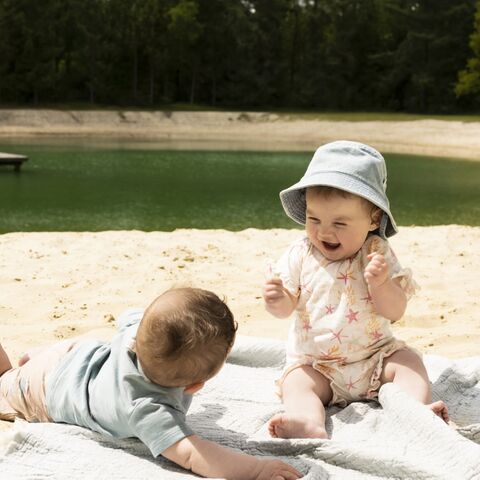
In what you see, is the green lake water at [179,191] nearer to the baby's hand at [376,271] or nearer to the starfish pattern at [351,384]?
the starfish pattern at [351,384]

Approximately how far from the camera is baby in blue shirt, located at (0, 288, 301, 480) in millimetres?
2232

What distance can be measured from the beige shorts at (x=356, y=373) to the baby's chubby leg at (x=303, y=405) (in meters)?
0.03

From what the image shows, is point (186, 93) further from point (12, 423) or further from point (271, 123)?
point (12, 423)

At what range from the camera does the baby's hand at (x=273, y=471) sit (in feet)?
7.41

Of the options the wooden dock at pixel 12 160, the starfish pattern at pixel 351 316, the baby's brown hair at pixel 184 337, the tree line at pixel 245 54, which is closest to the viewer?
the baby's brown hair at pixel 184 337

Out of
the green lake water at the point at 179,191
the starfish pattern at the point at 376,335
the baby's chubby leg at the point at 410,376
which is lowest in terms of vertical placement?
the green lake water at the point at 179,191

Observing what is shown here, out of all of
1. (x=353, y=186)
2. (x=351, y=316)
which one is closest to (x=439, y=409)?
(x=351, y=316)

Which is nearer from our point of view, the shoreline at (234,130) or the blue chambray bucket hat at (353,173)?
the blue chambray bucket hat at (353,173)

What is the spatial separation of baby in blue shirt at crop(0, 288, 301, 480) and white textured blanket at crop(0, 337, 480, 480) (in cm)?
8

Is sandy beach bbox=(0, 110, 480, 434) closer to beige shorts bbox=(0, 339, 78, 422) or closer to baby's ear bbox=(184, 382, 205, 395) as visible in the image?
beige shorts bbox=(0, 339, 78, 422)

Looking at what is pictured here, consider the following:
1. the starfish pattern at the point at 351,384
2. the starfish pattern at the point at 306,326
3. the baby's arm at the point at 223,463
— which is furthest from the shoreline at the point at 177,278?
the baby's arm at the point at 223,463

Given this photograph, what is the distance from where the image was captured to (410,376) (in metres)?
2.81

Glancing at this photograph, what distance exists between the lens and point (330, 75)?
4947 cm

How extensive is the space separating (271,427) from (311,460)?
0.22 metres
